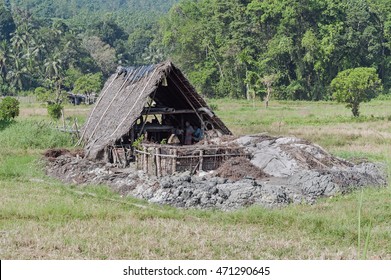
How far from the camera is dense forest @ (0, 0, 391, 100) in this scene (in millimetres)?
50062

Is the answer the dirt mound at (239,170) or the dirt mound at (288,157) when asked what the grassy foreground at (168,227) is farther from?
the dirt mound at (239,170)

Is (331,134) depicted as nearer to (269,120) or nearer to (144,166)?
(269,120)

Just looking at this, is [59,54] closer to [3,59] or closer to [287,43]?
[3,59]

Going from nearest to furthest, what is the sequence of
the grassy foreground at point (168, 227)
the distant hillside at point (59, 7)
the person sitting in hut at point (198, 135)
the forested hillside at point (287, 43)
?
the grassy foreground at point (168, 227), the person sitting in hut at point (198, 135), the forested hillside at point (287, 43), the distant hillside at point (59, 7)

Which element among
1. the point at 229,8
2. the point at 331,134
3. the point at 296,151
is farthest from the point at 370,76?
the point at 229,8

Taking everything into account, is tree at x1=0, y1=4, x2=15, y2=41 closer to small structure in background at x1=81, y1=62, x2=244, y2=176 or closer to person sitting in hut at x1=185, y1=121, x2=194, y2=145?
small structure in background at x1=81, y1=62, x2=244, y2=176

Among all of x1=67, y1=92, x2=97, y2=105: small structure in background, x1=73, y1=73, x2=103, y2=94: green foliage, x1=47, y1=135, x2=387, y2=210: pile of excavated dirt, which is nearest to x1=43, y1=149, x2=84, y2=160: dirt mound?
x1=47, y1=135, x2=387, y2=210: pile of excavated dirt

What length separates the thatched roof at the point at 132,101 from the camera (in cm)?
1502

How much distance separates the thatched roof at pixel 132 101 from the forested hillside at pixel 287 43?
98.0ft

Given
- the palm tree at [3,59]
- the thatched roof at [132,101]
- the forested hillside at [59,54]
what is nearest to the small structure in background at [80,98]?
the forested hillside at [59,54]

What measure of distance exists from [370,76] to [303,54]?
20.6 m

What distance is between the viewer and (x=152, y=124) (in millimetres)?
17406

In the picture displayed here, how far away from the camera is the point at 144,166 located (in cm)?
1422

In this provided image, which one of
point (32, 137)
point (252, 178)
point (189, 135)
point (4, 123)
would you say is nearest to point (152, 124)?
point (189, 135)
